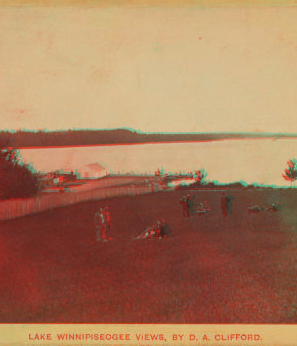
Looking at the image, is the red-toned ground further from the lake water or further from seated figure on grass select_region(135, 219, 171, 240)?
the lake water

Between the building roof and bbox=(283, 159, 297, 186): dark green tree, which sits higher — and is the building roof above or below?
above

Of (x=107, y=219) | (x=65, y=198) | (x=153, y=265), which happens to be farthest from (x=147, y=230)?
(x=65, y=198)

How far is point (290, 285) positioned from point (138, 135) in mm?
2904

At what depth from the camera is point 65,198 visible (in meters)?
4.85

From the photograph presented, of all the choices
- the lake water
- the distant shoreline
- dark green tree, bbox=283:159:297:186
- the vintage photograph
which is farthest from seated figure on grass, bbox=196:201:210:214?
dark green tree, bbox=283:159:297:186

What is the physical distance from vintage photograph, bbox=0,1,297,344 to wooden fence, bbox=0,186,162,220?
0.18 meters

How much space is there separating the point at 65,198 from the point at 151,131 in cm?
164

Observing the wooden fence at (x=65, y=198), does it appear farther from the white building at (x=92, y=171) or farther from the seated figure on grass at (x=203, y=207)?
the seated figure on grass at (x=203, y=207)

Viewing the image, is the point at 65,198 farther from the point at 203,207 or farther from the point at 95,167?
the point at 203,207

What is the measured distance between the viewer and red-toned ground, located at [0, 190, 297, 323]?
416cm

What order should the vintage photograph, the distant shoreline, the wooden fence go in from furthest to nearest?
the wooden fence
the distant shoreline
the vintage photograph

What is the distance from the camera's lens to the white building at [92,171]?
4695mm

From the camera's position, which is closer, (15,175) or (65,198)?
(15,175)

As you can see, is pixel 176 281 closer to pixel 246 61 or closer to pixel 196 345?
pixel 196 345
